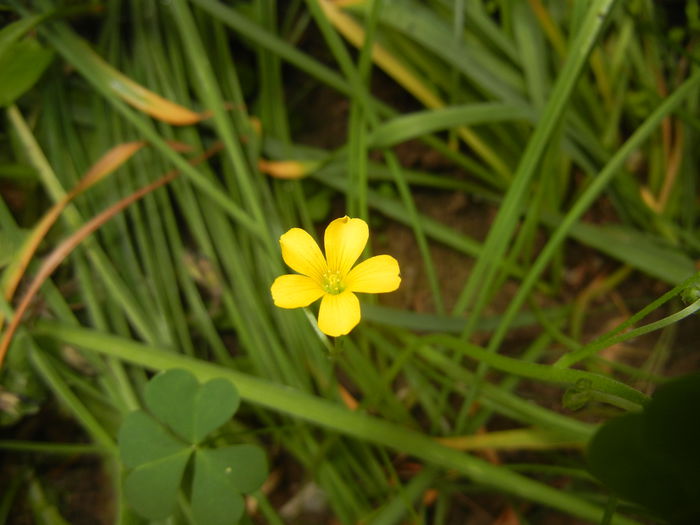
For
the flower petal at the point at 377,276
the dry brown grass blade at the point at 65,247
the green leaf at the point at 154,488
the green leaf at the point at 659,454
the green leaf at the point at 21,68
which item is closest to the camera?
the green leaf at the point at 659,454

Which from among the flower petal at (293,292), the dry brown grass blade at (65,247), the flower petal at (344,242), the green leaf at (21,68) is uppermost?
the green leaf at (21,68)

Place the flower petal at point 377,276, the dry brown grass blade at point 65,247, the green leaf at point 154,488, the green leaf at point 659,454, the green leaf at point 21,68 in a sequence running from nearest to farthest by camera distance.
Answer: the green leaf at point 659,454 → the flower petal at point 377,276 → the green leaf at point 154,488 → the dry brown grass blade at point 65,247 → the green leaf at point 21,68

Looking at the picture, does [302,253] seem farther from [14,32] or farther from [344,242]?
[14,32]

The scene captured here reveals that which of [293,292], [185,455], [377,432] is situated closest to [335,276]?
[293,292]

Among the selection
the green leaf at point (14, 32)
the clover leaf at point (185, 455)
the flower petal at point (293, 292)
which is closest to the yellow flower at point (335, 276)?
the flower petal at point (293, 292)

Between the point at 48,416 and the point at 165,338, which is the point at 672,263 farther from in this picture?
the point at 48,416

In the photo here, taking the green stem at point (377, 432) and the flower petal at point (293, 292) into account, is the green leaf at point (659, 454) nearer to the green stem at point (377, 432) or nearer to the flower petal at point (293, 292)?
the green stem at point (377, 432)
